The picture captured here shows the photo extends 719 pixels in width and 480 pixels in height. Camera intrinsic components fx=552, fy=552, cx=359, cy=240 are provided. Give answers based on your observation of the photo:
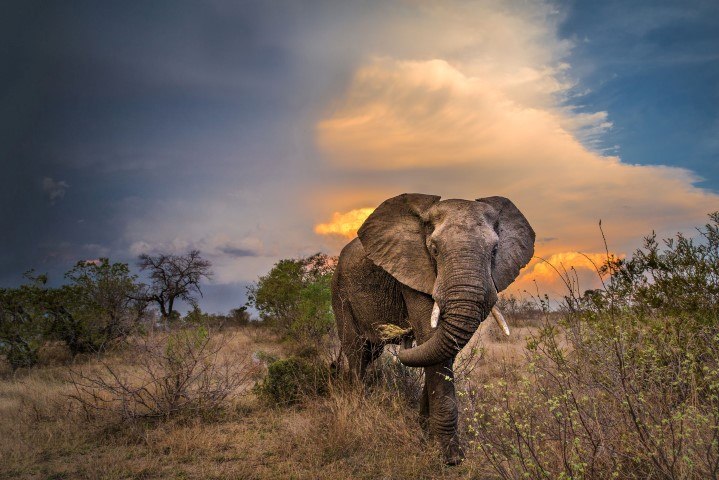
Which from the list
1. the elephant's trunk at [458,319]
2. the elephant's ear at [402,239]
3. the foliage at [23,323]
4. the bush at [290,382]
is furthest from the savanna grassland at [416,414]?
the foliage at [23,323]

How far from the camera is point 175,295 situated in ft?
116

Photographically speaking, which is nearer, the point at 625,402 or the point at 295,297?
the point at 625,402

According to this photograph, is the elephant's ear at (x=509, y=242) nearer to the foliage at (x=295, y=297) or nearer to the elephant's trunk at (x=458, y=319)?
the elephant's trunk at (x=458, y=319)

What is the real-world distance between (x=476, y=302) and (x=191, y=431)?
5042 mm

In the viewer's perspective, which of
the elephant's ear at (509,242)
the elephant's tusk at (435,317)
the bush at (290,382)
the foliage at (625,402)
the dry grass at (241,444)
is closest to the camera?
the foliage at (625,402)

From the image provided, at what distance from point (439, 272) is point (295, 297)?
17.5 metres

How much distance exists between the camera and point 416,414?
7.94 m

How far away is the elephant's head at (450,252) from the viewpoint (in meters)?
6.22

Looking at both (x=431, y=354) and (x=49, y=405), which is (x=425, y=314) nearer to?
(x=431, y=354)

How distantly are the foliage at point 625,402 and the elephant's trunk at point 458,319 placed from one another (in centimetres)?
55

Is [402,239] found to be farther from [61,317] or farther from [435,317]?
[61,317]

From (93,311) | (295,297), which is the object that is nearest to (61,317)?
(93,311)

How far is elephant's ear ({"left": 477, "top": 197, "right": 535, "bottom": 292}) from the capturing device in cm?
723

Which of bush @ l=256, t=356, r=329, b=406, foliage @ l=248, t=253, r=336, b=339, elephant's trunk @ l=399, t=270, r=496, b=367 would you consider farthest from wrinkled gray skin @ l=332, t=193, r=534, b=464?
foliage @ l=248, t=253, r=336, b=339
